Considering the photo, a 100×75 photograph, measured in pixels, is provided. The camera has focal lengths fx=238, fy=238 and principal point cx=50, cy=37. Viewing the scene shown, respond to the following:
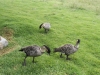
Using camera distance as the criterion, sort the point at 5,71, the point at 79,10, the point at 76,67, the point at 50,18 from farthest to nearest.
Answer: the point at 79,10
the point at 50,18
the point at 76,67
the point at 5,71

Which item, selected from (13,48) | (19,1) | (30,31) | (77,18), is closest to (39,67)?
(13,48)

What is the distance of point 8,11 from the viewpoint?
24281 millimetres

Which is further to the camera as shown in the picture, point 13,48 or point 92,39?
point 92,39

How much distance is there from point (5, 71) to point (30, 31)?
20.0 feet

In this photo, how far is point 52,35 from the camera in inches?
733

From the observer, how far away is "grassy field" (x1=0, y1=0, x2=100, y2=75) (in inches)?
536

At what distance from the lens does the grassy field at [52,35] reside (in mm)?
13625

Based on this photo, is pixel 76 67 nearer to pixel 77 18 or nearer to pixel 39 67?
pixel 39 67

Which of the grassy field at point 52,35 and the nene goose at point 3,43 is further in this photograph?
the nene goose at point 3,43

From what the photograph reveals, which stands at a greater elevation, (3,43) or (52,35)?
(3,43)

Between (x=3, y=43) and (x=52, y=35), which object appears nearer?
(x=3, y=43)

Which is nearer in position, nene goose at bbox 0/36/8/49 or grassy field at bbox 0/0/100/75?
grassy field at bbox 0/0/100/75

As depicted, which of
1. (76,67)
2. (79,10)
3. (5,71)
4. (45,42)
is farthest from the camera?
(79,10)

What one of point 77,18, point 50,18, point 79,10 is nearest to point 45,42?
point 50,18
